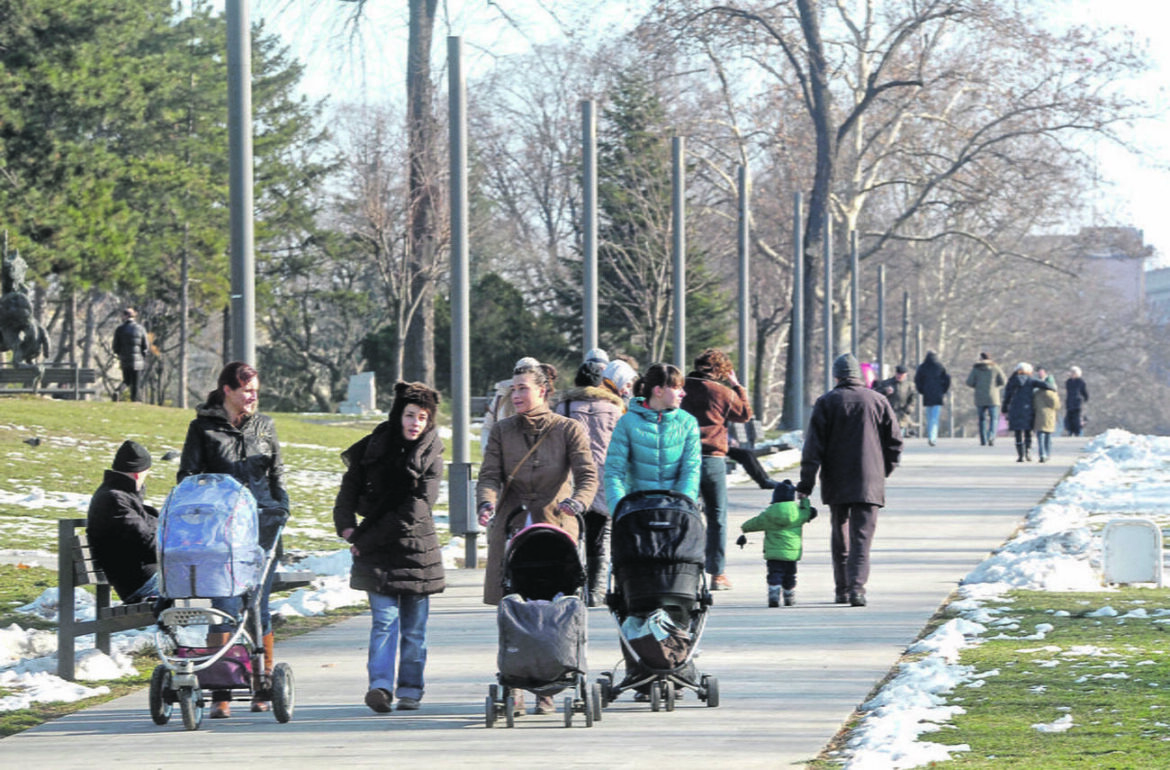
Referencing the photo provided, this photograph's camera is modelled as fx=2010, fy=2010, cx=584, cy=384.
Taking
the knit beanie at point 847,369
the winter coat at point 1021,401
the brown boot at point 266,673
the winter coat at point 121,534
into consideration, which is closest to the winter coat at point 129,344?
the winter coat at point 1021,401

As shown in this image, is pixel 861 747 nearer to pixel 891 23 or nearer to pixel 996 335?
pixel 891 23

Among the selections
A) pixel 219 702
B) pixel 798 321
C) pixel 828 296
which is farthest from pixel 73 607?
pixel 828 296

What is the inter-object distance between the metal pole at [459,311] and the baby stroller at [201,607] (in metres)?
7.85

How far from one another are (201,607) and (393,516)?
3.35 feet

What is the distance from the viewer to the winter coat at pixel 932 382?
38.8m

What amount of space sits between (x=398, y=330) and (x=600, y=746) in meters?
47.1

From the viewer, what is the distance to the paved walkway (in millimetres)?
8273

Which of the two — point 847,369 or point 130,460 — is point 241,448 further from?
point 847,369

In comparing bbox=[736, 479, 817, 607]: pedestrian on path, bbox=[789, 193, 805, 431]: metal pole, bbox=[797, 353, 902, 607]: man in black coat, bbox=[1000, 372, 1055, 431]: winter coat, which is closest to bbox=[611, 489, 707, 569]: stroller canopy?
bbox=[736, 479, 817, 607]: pedestrian on path

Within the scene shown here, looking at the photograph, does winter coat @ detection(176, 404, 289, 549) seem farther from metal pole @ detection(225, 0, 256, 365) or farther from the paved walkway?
metal pole @ detection(225, 0, 256, 365)

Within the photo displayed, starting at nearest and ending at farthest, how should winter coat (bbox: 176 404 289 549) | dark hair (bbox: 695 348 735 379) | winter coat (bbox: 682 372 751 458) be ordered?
winter coat (bbox: 176 404 289 549) → winter coat (bbox: 682 372 751 458) → dark hair (bbox: 695 348 735 379)

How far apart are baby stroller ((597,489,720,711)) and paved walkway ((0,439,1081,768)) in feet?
0.53

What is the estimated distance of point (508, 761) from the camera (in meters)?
8.07

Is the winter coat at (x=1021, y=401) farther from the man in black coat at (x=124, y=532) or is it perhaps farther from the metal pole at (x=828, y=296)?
the man in black coat at (x=124, y=532)
